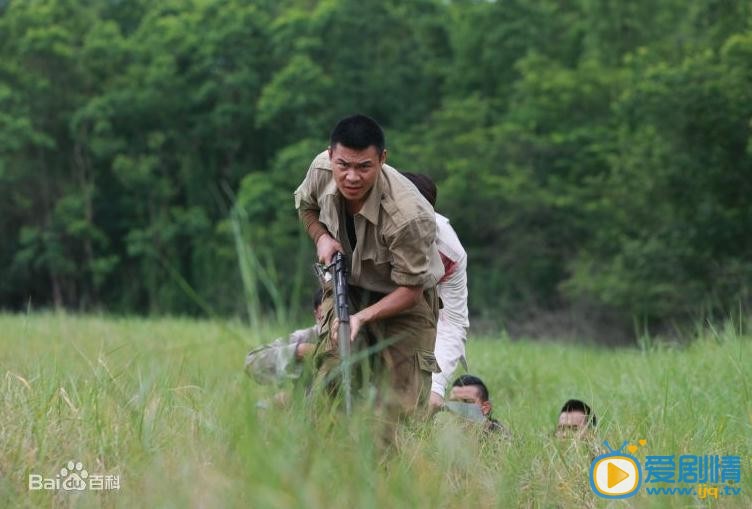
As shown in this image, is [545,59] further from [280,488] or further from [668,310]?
[280,488]

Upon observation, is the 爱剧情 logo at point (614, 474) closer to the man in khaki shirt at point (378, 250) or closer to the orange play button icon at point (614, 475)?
the orange play button icon at point (614, 475)

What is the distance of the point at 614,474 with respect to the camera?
14.0 ft

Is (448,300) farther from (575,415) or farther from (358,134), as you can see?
(358,134)

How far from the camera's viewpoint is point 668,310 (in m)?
25.9

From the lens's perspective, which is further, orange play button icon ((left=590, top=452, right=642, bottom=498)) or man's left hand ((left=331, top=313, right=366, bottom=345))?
man's left hand ((left=331, top=313, right=366, bottom=345))

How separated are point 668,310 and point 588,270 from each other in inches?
119

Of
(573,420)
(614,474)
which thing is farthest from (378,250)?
(573,420)

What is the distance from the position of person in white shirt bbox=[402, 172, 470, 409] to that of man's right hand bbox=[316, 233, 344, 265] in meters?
0.76

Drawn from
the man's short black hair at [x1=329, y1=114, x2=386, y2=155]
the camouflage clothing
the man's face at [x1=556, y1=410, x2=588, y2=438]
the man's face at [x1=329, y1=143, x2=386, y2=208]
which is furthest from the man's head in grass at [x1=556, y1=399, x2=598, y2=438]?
the man's short black hair at [x1=329, y1=114, x2=386, y2=155]

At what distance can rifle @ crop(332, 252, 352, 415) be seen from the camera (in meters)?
4.10

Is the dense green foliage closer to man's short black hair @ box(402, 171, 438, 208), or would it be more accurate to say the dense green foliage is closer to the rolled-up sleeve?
man's short black hair @ box(402, 171, 438, 208)
